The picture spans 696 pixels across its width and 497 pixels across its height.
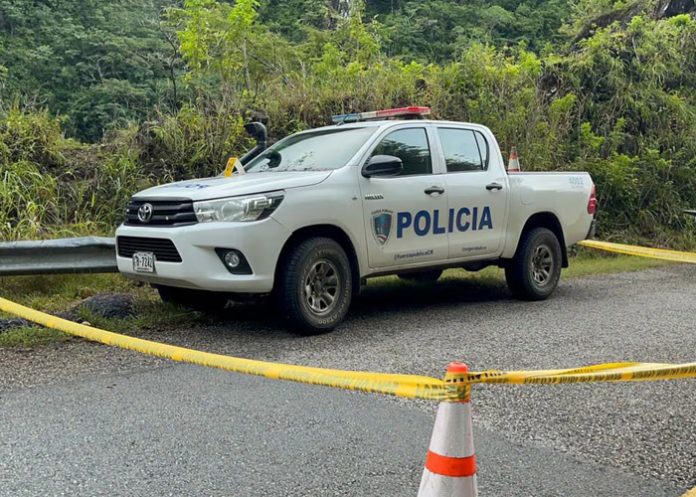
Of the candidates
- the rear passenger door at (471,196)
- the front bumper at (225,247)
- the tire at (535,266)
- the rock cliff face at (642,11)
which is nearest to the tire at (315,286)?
the front bumper at (225,247)

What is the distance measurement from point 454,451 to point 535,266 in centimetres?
641

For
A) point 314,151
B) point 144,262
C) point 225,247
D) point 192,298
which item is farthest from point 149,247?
point 314,151

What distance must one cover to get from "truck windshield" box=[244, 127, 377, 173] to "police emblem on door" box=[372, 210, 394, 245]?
1.85 ft

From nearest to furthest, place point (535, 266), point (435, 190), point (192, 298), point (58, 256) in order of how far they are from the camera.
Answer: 1. point (192, 298)
2. point (58, 256)
3. point (435, 190)
4. point (535, 266)

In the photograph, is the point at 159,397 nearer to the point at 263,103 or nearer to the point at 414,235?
the point at 414,235

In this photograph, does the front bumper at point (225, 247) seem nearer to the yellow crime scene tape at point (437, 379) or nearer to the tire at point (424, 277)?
the yellow crime scene tape at point (437, 379)

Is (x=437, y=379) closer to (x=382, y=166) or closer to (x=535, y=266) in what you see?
(x=382, y=166)

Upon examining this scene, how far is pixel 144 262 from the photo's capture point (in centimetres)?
629

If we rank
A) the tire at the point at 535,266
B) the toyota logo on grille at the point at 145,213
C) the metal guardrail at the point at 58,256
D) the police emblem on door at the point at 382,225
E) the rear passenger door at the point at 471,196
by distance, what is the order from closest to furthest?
the toyota logo on grille at the point at 145,213 → the police emblem on door at the point at 382,225 → the metal guardrail at the point at 58,256 → the rear passenger door at the point at 471,196 → the tire at the point at 535,266

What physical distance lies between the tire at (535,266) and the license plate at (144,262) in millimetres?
3978

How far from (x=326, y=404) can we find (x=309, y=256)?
193 cm

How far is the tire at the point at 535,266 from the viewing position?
27.0 ft

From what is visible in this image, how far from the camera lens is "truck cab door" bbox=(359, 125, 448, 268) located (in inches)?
268

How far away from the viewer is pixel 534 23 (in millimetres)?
33156
